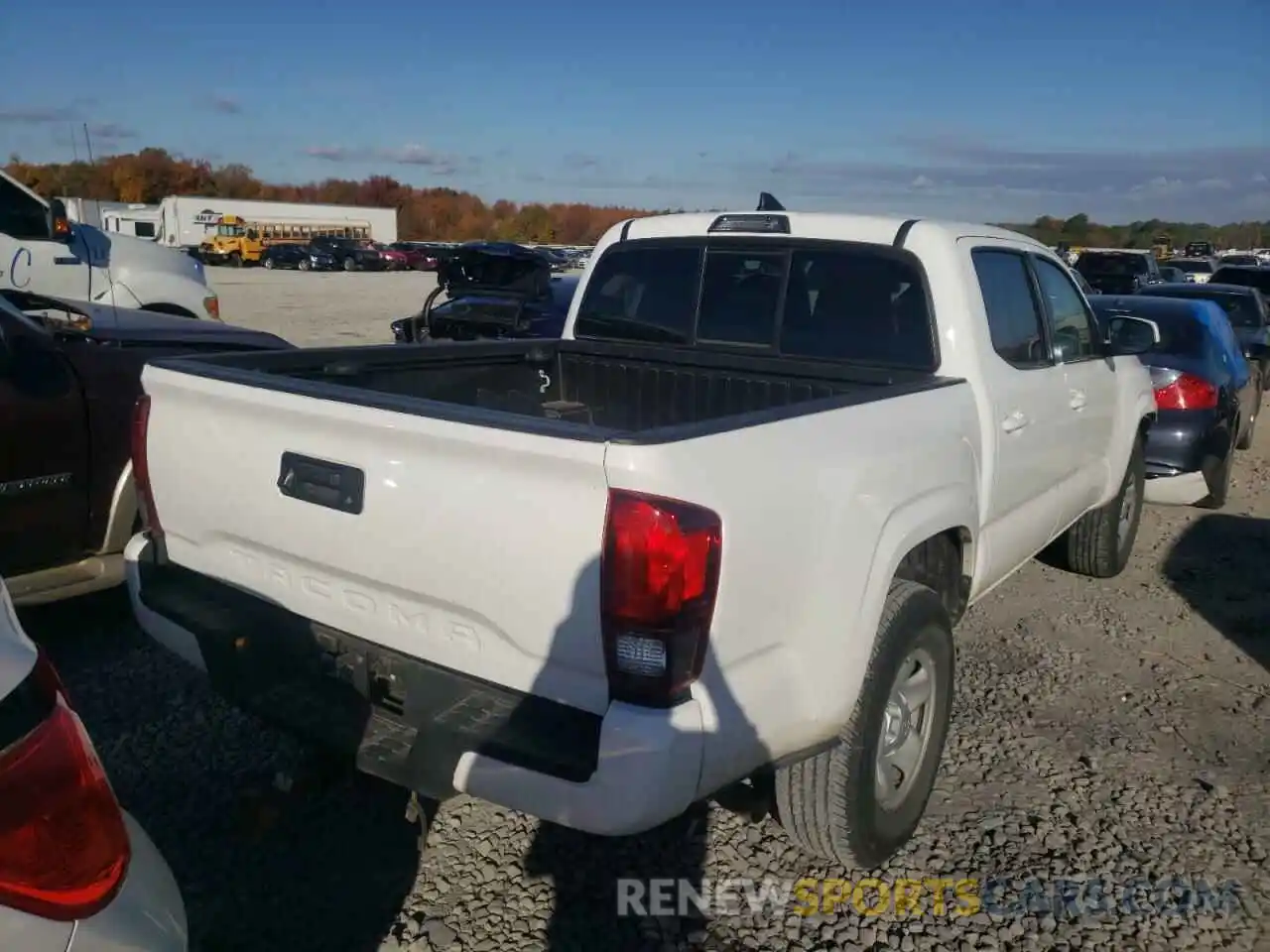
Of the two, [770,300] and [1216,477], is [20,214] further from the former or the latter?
[1216,477]

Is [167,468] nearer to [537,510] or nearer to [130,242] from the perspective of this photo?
[537,510]

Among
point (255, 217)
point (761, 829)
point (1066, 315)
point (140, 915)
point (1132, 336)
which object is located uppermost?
point (255, 217)

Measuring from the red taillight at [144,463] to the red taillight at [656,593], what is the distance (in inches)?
70.7

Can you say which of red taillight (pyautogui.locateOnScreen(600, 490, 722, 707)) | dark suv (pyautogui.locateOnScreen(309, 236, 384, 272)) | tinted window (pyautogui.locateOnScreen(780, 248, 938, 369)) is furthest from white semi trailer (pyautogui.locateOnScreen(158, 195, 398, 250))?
red taillight (pyautogui.locateOnScreen(600, 490, 722, 707))

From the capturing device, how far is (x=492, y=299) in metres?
11.4

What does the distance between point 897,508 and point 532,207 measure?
110550 mm

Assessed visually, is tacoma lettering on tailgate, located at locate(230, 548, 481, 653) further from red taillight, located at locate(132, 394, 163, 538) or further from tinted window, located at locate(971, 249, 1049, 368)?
tinted window, located at locate(971, 249, 1049, 368)

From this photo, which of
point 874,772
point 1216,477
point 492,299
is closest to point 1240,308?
point 1216,477

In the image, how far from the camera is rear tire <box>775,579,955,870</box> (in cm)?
288

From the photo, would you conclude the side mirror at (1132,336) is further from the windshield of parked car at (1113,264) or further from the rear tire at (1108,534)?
the windshield of parked car at (1113,264)

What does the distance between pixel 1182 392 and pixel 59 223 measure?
899 centimetres

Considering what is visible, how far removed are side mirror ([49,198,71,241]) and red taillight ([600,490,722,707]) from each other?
325 inches

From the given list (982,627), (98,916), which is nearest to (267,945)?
(98,916)

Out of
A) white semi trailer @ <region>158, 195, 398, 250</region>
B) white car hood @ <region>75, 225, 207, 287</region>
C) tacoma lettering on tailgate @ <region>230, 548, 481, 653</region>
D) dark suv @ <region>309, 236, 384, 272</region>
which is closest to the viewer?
tacoma lettering on tailgate @ <region>230, 548, 481, 653</region>
